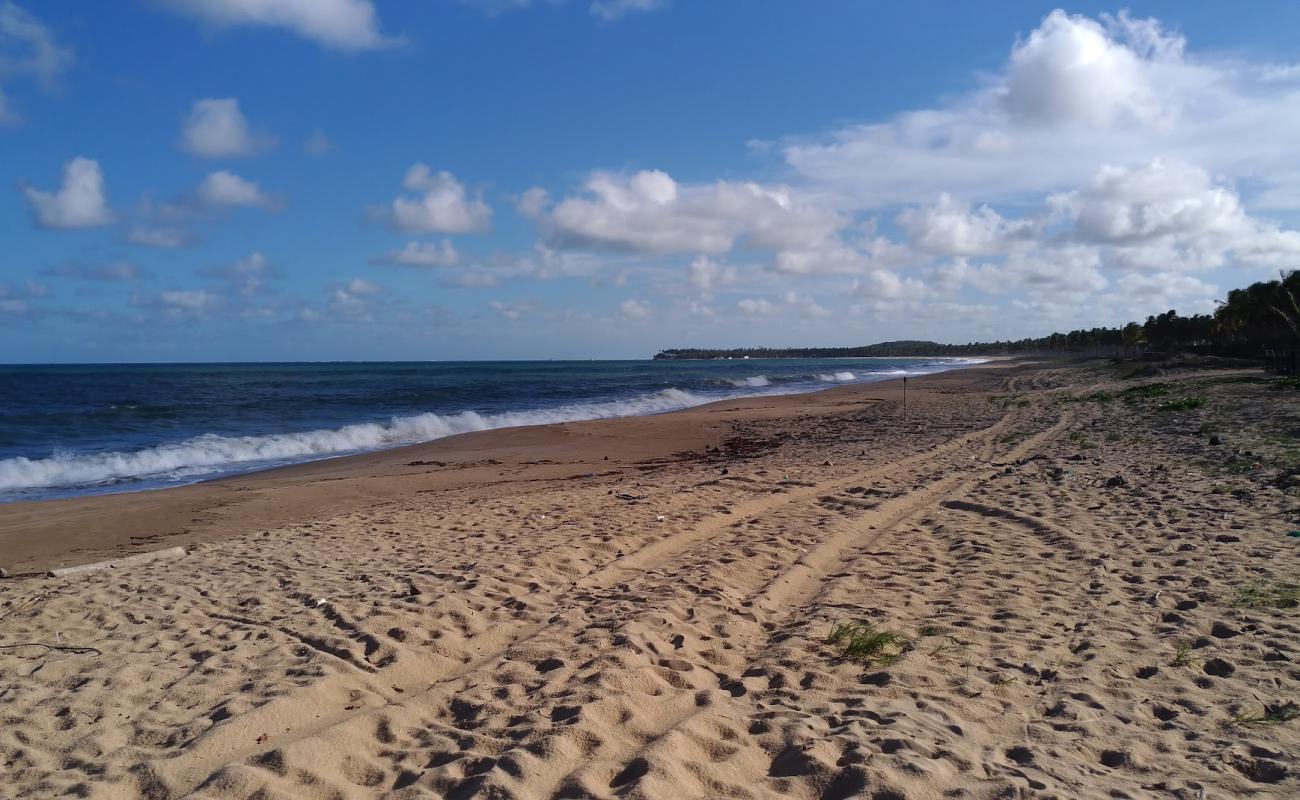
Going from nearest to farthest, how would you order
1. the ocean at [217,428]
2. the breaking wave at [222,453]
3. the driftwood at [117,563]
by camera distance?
the driftwood at [117,563] < the breaking wave at [222,453] < the ocean at [217,428]

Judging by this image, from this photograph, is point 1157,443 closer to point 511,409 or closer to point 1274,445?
point 1274,445

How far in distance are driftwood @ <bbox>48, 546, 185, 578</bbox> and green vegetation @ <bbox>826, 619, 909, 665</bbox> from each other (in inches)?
275

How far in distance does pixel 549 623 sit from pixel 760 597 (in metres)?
1.64

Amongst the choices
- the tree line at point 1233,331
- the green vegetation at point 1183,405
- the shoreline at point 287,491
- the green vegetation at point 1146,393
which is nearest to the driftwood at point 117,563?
the shoreline at point 287,491

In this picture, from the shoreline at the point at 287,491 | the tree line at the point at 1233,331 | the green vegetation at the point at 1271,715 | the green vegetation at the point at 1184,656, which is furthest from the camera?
the tree line at the point at 1233,331

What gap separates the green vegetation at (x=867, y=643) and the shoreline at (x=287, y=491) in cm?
802

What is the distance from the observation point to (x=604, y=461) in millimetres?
15664

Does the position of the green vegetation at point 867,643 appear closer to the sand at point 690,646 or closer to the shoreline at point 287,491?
the sand at point 690,646

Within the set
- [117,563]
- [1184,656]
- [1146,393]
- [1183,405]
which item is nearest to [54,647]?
[117,563]

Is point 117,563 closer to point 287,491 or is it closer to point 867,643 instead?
point 287,491

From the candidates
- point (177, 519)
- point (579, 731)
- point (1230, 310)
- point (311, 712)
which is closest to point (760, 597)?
point (579, 731)

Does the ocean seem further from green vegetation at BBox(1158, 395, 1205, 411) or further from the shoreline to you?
green vegetation at BBox(1158, 395, 1205, 411)

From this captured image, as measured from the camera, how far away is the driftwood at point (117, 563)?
7.27 metres

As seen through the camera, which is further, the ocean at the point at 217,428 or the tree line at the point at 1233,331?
the tree line at the point at 1233,331
